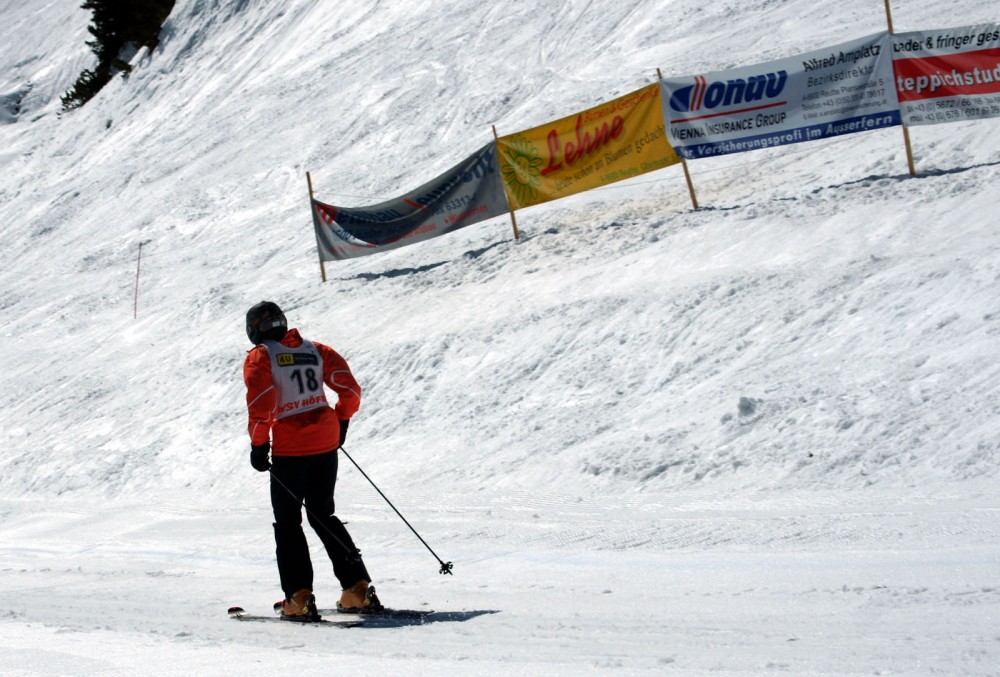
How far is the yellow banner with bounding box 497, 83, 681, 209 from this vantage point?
12.5m

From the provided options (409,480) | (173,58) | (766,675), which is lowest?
(409,480)

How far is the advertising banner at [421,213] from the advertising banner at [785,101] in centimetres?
270

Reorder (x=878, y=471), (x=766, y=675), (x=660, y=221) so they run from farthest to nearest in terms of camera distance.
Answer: (x=660, y=221), (x=878, y=471), (x=766, y=675)

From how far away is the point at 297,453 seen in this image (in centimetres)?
516

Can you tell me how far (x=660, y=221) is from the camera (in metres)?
12.3

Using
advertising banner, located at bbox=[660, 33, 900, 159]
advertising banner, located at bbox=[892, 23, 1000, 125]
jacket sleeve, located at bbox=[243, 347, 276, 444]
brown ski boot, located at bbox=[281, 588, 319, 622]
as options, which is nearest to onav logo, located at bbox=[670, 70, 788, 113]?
advertising banner, located at bbox=[660, 33, 900, 159]

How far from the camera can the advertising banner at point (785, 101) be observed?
11.2 metres

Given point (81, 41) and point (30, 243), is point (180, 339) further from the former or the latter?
point (81, 41)

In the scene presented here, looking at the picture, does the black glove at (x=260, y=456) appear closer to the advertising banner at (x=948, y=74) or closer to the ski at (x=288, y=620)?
the ski at (x=288, y=620)

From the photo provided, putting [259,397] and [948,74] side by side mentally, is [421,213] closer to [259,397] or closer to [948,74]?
[948,74]

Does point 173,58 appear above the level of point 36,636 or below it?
above

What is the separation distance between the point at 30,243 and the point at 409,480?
1999 cm

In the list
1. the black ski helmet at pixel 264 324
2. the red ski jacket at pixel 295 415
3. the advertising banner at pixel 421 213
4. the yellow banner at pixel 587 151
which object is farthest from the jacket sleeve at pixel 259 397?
the advertising banner at pixel 421 213

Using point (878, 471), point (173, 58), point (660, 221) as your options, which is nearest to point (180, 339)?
point (660, 221)
